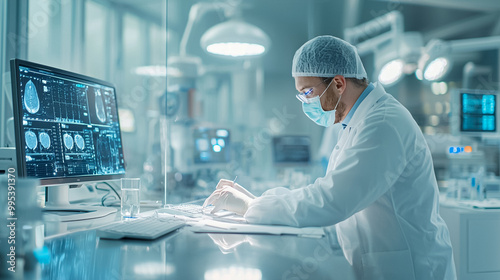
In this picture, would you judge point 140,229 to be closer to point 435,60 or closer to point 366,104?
point 366,104

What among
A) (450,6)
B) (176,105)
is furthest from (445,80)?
(176,105)

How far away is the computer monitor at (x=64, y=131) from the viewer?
1025 mm

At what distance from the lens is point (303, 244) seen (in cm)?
89

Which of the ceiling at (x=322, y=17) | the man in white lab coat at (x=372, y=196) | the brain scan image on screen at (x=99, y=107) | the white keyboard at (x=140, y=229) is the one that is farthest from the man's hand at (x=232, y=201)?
the ceiling at (x=322, y=17)

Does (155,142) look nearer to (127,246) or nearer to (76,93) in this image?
(76,93)

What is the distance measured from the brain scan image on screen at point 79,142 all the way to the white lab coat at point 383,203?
1.89 feet

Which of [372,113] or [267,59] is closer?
[372,113]

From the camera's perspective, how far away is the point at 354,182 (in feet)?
3.23

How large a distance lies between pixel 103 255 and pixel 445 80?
17.1 feet

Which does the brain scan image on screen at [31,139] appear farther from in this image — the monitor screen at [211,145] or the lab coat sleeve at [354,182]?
the monitor screen at [211,145]

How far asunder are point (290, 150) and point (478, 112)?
1566 millimetres

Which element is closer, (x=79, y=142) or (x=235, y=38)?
(x=79, y=142)

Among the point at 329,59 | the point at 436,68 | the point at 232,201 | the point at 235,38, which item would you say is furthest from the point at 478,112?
the point at 232,201

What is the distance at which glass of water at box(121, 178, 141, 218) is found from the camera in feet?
4.17
